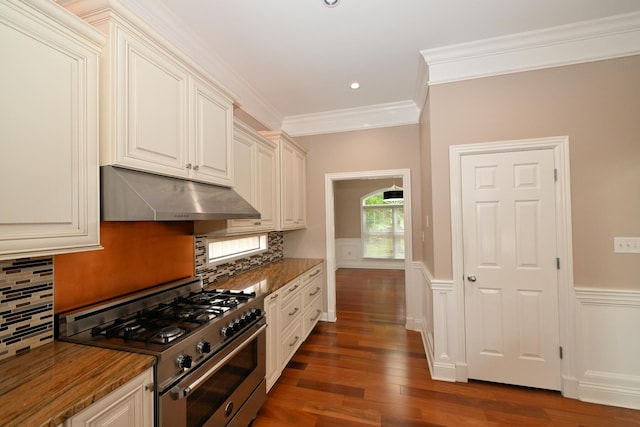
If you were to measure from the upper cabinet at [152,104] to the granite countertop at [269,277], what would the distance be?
0.98 metres

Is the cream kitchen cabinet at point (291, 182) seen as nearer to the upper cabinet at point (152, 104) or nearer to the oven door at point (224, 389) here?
the upper cabinet at point (152, 104)

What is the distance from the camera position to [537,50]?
229 cm

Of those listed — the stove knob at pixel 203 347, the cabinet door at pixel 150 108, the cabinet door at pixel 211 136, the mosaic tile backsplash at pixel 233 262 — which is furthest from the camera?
the mosaic tile backsplash at pixel 233 262

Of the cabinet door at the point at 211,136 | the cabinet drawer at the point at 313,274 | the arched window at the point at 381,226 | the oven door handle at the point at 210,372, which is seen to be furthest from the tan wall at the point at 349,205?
the oven door handle at the point at 210,372

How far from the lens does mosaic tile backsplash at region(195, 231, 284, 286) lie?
93.3 inches

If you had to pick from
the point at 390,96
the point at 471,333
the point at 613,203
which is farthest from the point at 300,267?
the point at 613,203

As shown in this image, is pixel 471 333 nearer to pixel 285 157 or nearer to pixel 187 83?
pixel 285 157

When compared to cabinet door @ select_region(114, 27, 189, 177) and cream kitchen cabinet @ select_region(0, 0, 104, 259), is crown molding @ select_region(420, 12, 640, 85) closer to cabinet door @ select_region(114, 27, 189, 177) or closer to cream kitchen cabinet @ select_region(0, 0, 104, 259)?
cabinet door @ select_region(114, 27, 189, 177)

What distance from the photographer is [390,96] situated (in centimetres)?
339

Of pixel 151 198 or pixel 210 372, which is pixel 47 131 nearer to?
pixel 151 198

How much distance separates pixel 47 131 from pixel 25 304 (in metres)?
0.84

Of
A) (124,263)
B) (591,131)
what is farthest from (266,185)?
(591,131)

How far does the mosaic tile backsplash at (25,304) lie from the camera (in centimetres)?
119

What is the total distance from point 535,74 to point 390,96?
1477mm
